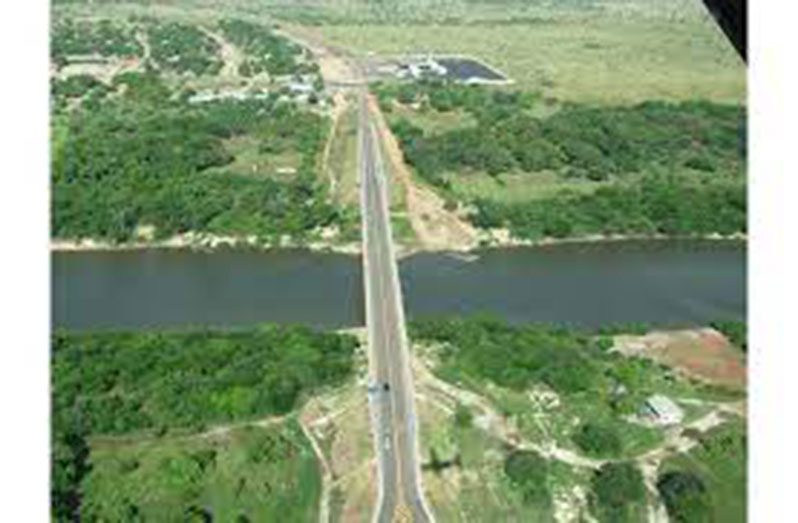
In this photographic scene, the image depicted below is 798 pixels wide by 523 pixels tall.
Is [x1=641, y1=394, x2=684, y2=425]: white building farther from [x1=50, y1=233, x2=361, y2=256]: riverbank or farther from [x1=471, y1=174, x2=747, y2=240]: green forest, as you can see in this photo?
[x1=50, y1=233, x2=361, y2=256]: riverbank

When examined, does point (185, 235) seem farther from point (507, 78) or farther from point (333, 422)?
point (507, 78)

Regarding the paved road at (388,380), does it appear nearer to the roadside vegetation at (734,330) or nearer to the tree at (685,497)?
the tree at (685,497)

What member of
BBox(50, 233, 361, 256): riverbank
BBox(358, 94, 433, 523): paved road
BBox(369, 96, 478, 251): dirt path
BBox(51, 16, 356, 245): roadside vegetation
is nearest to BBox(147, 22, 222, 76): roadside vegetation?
BBox(51, 16, 356, 245): roadside vegetation

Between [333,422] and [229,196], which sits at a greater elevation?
[229,196]

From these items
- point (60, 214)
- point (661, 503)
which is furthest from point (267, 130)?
point (661, 503)

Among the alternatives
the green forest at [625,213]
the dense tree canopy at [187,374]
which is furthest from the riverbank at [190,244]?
the dense tree canopy at [187,374]

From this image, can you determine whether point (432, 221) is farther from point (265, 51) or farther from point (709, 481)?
point (265, 51)
